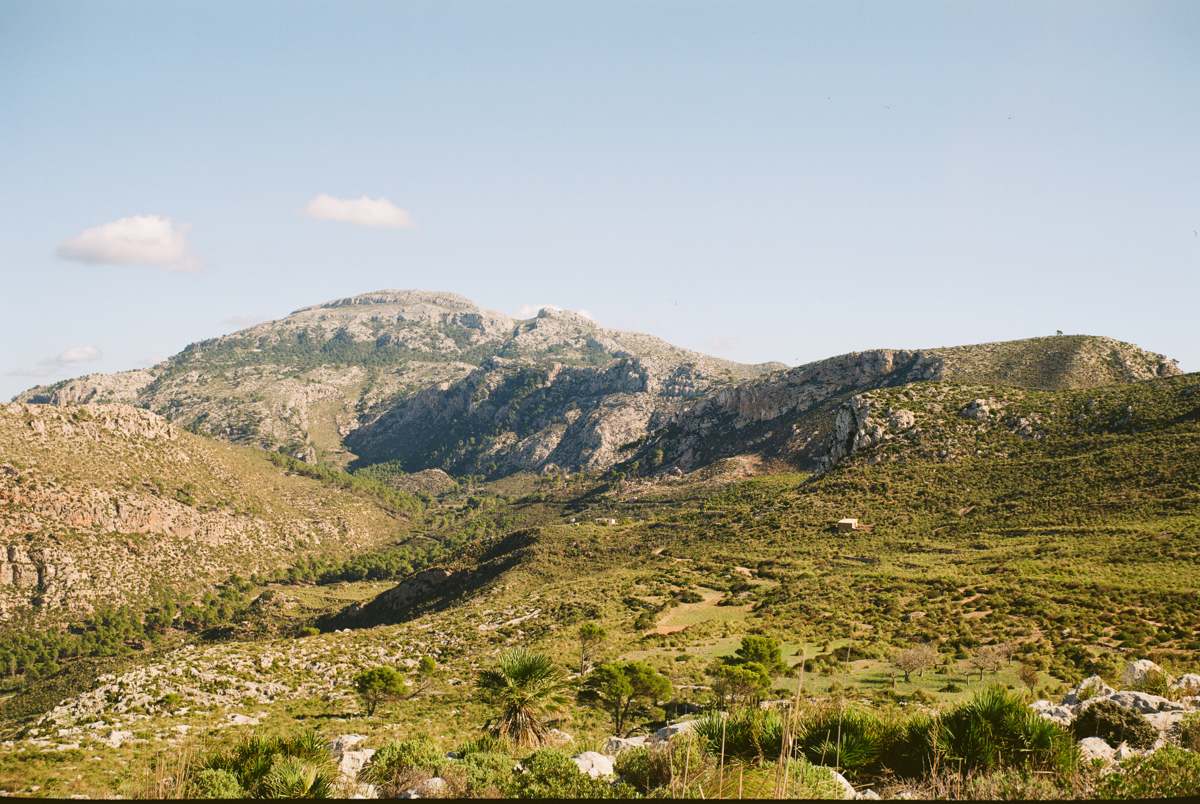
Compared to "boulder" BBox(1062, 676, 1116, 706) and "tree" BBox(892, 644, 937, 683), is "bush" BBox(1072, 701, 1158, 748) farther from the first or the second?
"tree" BBox(892, 644, 937, 683)

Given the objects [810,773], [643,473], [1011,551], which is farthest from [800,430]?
[810,773]

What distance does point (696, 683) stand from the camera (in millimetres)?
34594

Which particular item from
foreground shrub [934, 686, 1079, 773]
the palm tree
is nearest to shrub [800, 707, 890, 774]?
foreground shrub [934, 686, 1079, 773]

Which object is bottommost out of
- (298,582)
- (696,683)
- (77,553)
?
(298,582)

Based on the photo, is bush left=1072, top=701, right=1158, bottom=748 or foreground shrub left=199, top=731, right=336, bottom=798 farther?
bush left=1072, top=701, right=1158, bottom=748

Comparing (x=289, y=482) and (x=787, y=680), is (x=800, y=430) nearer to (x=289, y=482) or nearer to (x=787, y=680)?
(x=787, y=680)

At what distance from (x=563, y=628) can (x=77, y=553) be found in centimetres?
11391

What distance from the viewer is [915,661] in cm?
3078

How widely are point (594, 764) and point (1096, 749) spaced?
9.22m

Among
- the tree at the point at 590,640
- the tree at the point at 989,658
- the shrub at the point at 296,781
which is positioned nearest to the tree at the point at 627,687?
the tree at the point at 590,640

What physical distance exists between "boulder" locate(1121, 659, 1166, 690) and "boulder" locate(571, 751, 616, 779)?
17.2 m

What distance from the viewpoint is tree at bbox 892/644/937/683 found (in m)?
30.7

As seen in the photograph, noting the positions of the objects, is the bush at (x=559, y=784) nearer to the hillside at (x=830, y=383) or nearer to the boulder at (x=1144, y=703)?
the boulder at (x=1144, y=703)

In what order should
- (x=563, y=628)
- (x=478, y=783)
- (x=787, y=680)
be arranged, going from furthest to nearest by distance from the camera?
(x=563, y=628)
(x=787, y=680)
(x=478, y=783)
